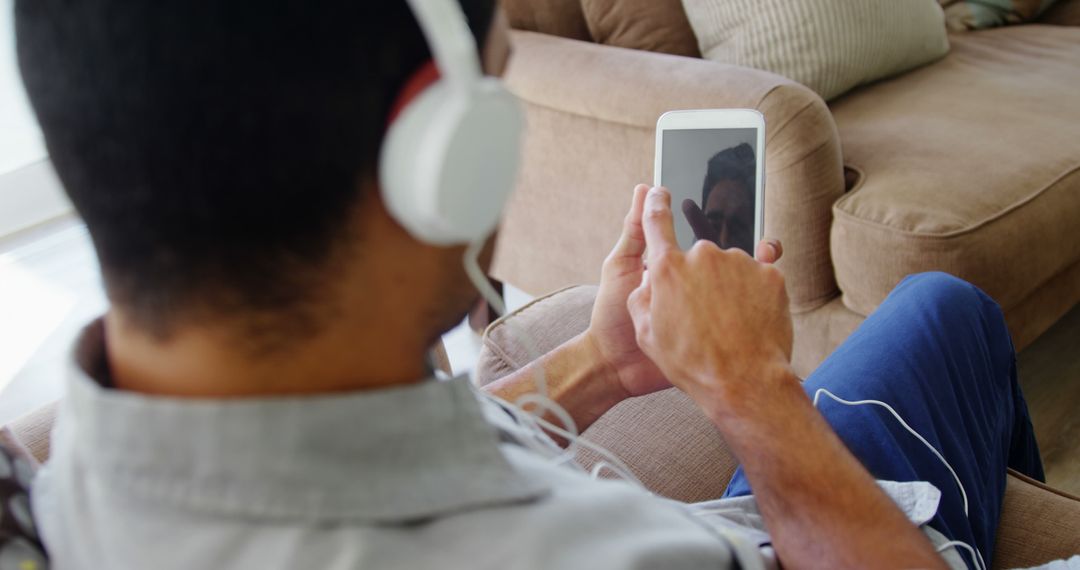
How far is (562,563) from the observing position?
42cm

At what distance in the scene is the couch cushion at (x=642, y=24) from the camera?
5.60 ft

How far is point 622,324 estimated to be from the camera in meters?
0.93

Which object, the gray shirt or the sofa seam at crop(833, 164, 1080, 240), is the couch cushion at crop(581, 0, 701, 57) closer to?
the sofa seam at crop(833, 164, 1080, 240)

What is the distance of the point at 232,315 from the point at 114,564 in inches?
4.8

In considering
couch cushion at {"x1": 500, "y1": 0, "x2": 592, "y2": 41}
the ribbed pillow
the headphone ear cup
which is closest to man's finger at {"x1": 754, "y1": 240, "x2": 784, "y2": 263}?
the headphone ear cup

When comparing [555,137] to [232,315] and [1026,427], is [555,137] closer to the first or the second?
[1026,427]

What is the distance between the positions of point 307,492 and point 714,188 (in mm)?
777

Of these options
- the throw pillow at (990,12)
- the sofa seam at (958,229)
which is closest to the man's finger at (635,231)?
the sofa seam at (958,229)

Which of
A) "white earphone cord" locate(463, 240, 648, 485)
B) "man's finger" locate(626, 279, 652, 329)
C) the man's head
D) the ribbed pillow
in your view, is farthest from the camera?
the ribbed pillow

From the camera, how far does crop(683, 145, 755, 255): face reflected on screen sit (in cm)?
107

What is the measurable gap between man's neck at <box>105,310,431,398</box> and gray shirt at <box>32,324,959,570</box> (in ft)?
0.05

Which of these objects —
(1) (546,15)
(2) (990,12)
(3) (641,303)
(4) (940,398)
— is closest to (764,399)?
(3) (641,303)

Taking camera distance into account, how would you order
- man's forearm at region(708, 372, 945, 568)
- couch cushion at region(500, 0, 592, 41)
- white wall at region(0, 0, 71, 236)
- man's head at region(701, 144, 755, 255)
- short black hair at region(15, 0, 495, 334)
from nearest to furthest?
short black hair at region(15, 0, 495, 334), man's forearm at region(708, 372, 945, 568), man's head at region(701, 144, 755, 255), couch cushion at region(500, 0, 592, 41), white wall at region(0, 0, 71, 236)

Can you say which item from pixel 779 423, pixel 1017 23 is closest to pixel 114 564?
pixel 779 423
